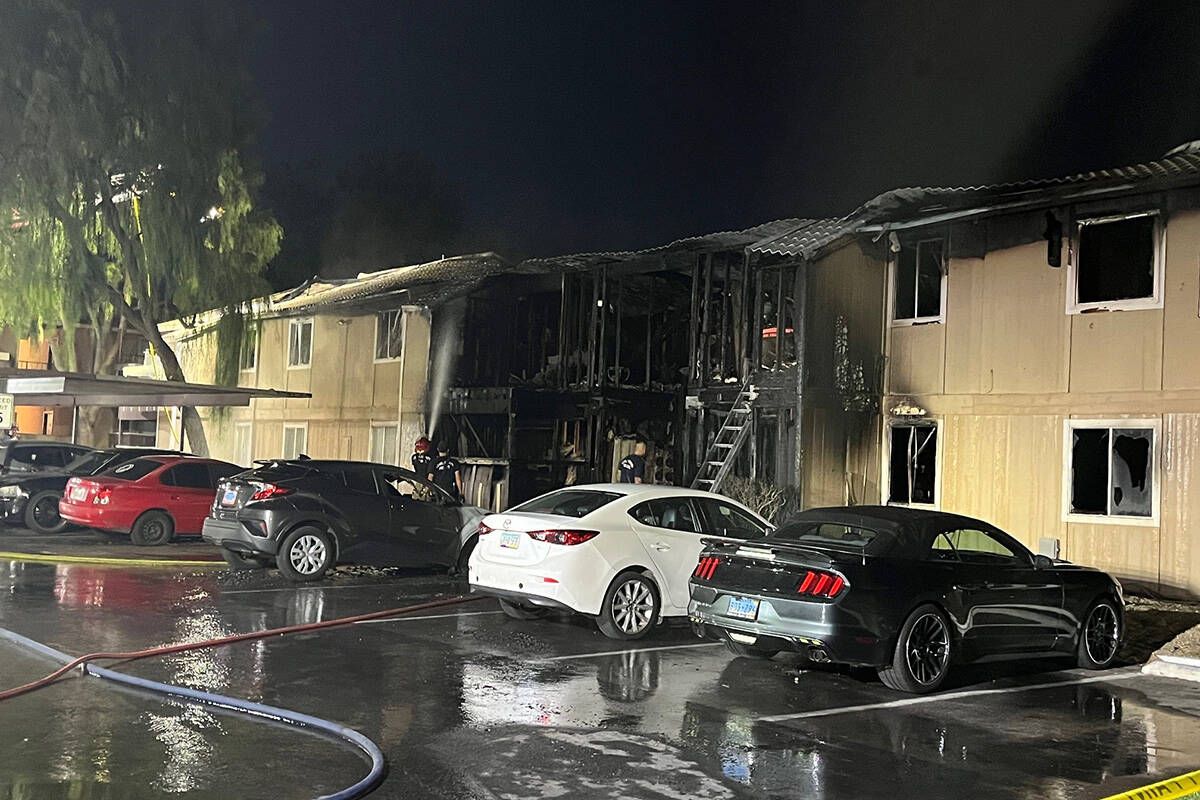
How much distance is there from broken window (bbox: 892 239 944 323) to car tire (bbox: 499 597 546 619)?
9.17m

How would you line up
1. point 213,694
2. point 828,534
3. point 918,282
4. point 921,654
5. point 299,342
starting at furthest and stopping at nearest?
point 299,342, point 918,282, point 828,534, point 921,654, point 213,694

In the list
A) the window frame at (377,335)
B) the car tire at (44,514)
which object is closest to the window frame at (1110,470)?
the window frame at (377,335)

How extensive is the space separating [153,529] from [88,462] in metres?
3.03

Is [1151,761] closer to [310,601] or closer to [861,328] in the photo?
[310,601]

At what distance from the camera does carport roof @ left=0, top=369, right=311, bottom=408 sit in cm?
2178

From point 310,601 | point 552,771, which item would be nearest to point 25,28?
point 310,601

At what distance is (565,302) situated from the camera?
2555 cm

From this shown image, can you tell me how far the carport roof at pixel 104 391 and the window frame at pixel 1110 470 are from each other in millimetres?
15432

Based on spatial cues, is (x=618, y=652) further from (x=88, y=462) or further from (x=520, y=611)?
(x=88, y=462)

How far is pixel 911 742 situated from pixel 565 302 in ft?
60.7

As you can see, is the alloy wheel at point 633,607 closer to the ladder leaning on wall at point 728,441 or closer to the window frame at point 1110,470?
the ladder leaning on wall at point 728,441

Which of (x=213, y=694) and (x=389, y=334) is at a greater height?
(x=389, y=334)

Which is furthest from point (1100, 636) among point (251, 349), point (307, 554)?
point (251, 349)

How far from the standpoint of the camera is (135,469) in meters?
19.3
